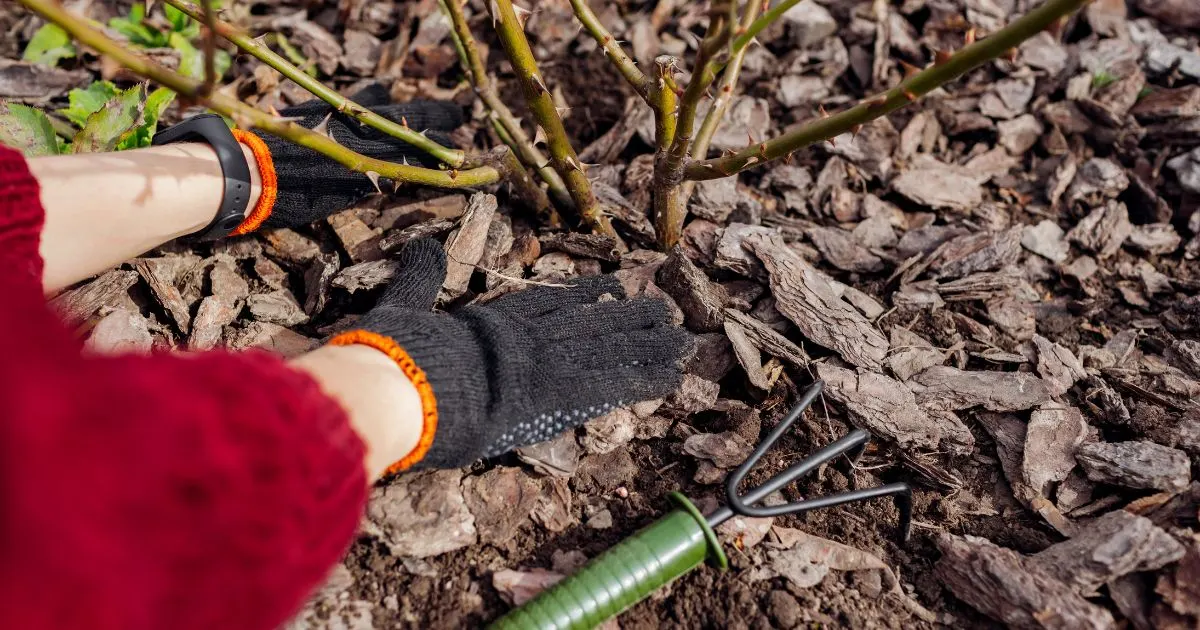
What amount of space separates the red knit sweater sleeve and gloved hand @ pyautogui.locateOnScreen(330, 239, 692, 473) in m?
0.42

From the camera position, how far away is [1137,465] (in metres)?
1.80

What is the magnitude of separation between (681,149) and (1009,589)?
1.27m

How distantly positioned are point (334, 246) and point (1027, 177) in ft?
7.91

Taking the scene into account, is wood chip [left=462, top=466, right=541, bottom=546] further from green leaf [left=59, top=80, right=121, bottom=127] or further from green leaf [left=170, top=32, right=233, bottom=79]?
green leaf [left=170, top=32, right=233, bottom=79]

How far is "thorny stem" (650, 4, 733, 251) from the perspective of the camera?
1.56 metres

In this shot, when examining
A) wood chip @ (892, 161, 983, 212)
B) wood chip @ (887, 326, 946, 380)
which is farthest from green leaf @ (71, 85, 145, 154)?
wood chip @ (892, 161, 983, 212)

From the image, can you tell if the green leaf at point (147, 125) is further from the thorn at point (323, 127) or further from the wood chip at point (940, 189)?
the wood chip at point (940, 189)

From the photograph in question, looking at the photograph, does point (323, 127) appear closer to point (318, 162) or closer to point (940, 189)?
point (318, 162)

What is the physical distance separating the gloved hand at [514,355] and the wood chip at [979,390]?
0.66 metres

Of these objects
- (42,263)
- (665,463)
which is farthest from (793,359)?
(42,263)

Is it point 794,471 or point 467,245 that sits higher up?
point 467,245

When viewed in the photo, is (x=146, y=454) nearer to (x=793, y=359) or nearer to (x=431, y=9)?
(x=793, y=359)

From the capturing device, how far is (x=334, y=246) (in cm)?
235

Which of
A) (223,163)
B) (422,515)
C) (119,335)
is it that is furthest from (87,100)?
(422,515)
